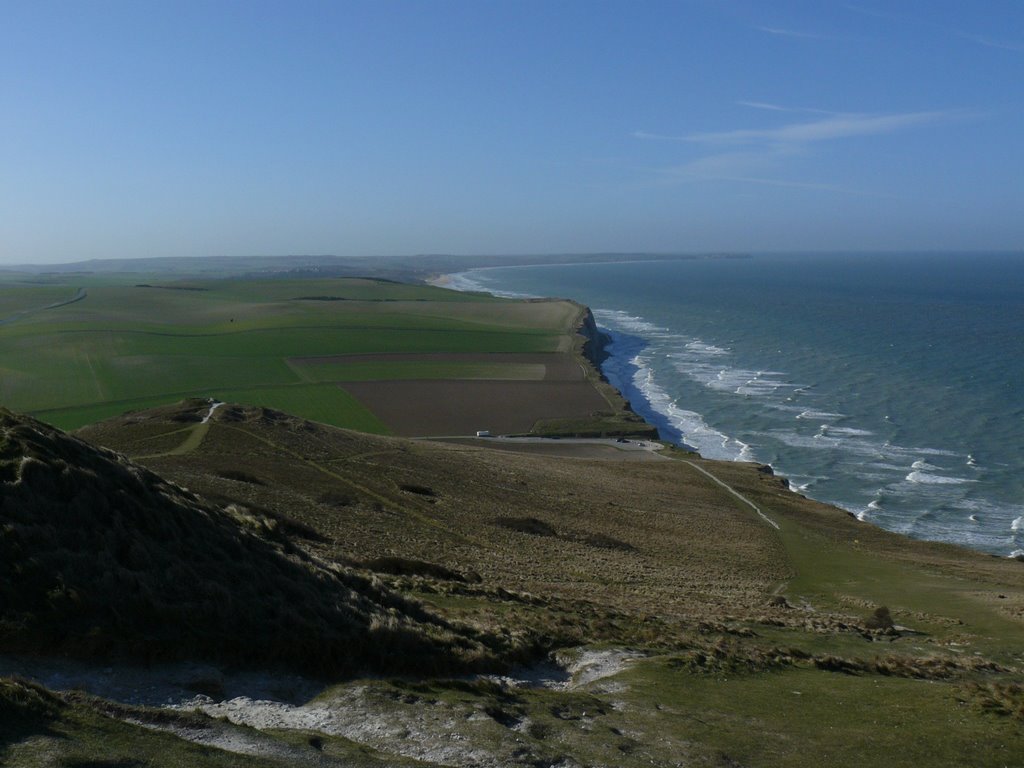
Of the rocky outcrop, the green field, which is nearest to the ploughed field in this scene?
the green field

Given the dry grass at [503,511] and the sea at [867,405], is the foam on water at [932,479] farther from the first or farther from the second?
the dry grass at [503,511]

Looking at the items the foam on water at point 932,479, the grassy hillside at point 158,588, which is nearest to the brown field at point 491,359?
the foam on water at point 932,479

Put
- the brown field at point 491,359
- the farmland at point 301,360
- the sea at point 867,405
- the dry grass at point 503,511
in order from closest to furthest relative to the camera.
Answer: the dry grass at point 503,511 < the sea at point 867,405 < the farmland at point 301,360 < the brown field at point 491,359

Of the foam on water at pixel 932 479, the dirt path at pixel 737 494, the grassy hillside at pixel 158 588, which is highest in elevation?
the grassy hillside at pixel 158 588

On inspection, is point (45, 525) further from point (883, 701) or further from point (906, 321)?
point (906, 321)

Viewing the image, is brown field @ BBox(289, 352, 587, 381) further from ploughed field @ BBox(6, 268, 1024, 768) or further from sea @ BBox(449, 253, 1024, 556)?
ploughed field @ BBox(6, 268, 1024, 768)

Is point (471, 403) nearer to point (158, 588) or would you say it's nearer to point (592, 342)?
point (592, 342)

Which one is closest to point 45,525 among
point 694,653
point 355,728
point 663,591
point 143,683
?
point 143,683
